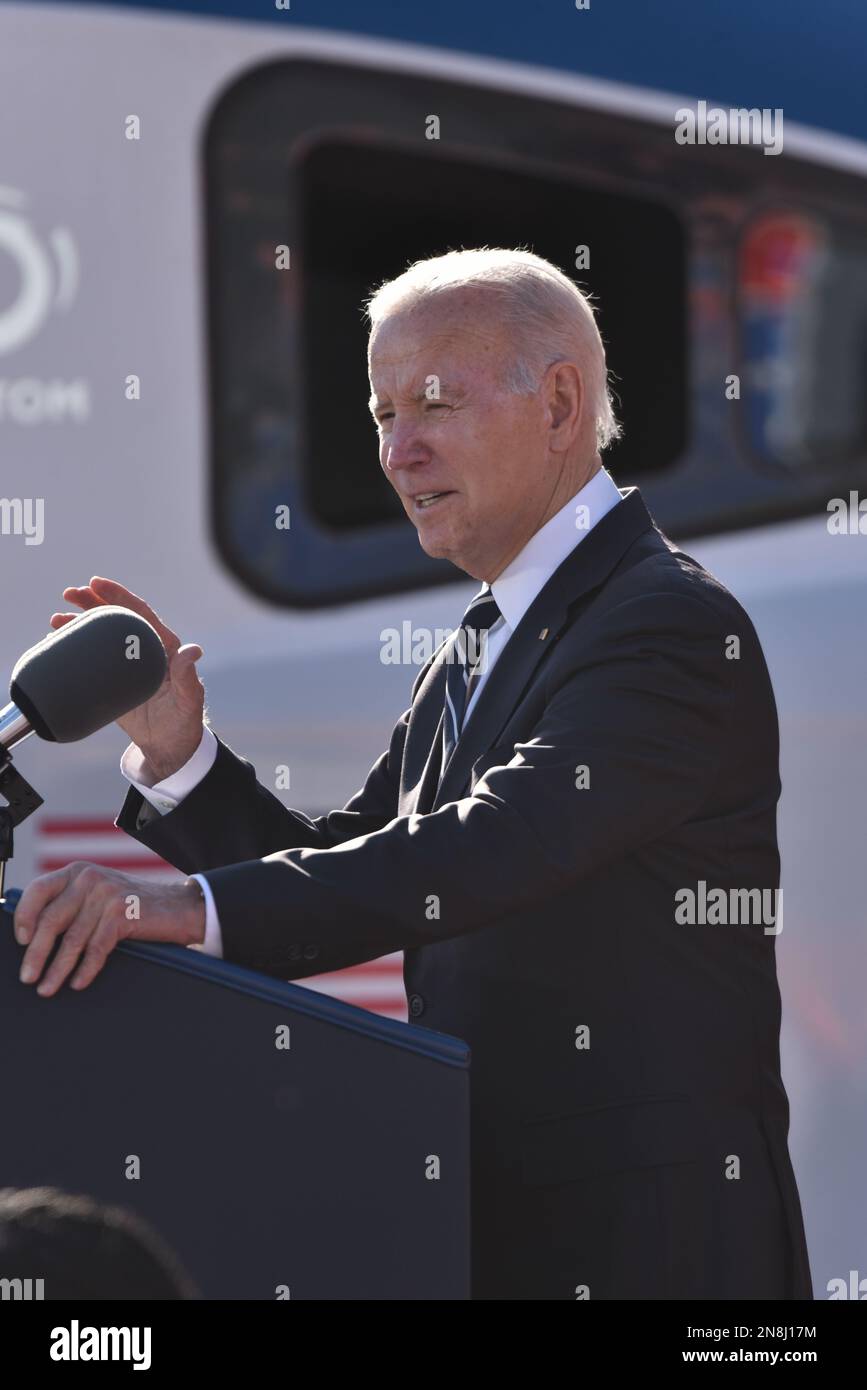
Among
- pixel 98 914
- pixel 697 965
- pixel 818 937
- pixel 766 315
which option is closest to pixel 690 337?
pixel 766 315

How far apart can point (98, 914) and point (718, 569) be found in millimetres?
2131

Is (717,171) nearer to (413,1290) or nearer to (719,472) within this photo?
(719,472)

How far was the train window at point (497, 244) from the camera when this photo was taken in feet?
10.6

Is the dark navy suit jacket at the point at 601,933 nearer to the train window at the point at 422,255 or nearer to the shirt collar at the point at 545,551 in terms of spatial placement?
the shirt collar at the point at 545,551

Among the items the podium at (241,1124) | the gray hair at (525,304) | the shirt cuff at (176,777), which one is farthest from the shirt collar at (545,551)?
the podium at (241,1124)

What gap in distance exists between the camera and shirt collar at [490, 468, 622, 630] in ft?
6.56

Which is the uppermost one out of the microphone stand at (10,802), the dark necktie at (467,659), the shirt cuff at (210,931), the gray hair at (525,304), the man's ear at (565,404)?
the gray hair at (525,304)

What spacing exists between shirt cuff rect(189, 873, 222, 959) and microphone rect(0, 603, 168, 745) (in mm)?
176

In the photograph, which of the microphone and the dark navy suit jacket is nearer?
the microphone

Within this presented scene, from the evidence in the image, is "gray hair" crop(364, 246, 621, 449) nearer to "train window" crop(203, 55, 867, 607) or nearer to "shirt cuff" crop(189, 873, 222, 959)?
"shirt cuff" crop(189, 873, 222, 959)

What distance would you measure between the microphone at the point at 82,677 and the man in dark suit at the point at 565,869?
15 centimetres

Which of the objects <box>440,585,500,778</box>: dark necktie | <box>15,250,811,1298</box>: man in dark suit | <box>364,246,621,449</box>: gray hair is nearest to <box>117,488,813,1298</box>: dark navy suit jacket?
<box>15,250,811,1298</box>: man in dark suit

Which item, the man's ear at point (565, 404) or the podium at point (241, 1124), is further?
the man's ear at point (565, 404)

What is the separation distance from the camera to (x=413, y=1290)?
141 cm
